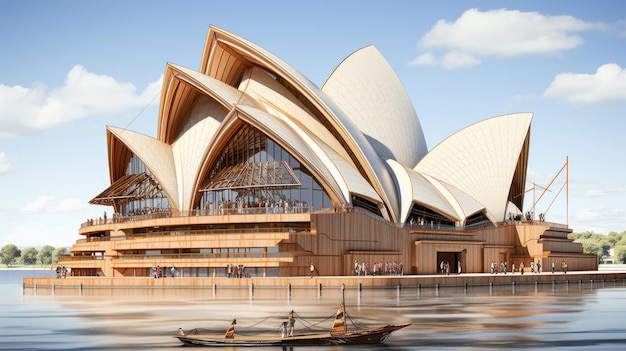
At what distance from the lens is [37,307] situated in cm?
3897

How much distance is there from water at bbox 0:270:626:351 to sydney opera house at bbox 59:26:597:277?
7.75 meters

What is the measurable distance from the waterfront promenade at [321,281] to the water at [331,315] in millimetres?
686

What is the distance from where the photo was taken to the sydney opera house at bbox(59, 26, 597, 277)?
54812 mm

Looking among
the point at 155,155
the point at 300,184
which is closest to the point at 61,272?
the point at 155,155

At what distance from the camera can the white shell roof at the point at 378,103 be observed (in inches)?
2672

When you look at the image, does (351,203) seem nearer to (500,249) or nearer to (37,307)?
(500,249)

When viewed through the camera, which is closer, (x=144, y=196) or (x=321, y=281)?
(x=321, y=281)

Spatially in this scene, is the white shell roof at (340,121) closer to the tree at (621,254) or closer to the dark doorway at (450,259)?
the dark doorway at (450,259)

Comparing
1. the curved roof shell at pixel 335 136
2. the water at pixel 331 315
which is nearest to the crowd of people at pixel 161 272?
the water at pixel 331 315

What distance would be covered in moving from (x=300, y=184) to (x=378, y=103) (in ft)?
48.2

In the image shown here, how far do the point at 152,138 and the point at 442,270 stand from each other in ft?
83.9

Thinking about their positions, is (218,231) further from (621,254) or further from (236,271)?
(621,254)

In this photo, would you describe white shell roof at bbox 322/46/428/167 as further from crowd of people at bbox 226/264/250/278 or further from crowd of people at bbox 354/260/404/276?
crowd of people at bbox 226/264/250/278

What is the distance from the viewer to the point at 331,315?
31.0 meters
